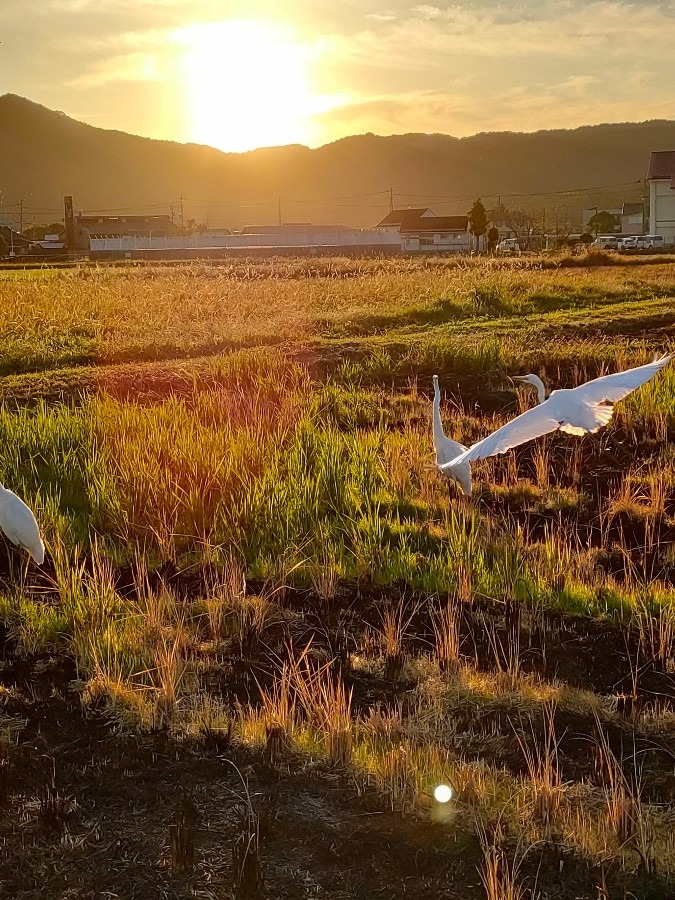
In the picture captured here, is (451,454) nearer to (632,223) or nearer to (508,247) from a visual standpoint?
(508,247)

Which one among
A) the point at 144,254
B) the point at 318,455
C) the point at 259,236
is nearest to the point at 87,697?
the point at 318,455

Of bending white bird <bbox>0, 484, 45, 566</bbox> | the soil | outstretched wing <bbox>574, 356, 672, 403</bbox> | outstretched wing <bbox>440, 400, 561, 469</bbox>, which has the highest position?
outstretched wing <bbox>574, 356, 672, 403</bbox>

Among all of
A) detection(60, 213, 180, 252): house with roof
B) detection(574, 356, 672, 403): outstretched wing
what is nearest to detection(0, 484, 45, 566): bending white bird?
detection(574, 356, 672, 403): outstretched wing

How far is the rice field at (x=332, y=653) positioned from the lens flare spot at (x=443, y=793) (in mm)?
34

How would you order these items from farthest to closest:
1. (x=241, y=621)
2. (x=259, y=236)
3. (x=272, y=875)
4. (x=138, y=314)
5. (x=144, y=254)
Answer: (x=259, y=236) → (x=144, y=254) → (x=138, y=314) → (x=241, y=621) → (x=272, y=875)

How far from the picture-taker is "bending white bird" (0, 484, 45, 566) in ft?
18.4

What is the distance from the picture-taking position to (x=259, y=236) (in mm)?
70562

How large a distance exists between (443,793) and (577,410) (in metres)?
2.75

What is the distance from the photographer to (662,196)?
6662 centimetres

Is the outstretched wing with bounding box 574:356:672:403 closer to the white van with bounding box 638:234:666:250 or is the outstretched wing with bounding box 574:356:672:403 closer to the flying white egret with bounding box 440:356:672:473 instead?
the flying white egret with bounding box 440:356:672:473

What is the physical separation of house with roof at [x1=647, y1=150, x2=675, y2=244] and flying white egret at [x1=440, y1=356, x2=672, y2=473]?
6456 cm

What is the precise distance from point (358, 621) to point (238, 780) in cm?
162

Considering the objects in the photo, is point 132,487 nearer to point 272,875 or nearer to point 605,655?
point 605,655

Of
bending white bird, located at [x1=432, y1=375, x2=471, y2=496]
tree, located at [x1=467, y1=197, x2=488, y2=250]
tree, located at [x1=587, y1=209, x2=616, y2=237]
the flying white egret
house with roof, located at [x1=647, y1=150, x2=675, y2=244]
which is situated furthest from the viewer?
tree, located at [x1=587, y1=209, x2=616, y2=237]
